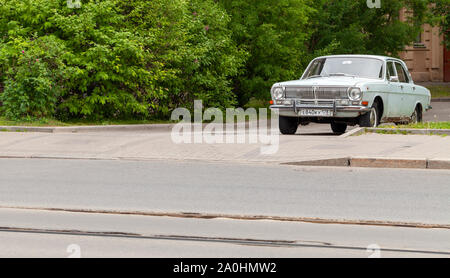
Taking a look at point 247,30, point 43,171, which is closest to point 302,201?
point 43,171

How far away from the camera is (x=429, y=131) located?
16359 mm

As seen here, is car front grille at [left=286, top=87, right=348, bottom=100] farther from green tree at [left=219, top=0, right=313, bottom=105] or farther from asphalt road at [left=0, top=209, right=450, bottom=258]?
asphalt road at [left=0, top=209, right=450, bottom=258]

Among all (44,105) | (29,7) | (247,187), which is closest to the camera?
(247,187)

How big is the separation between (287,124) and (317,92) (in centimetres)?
118

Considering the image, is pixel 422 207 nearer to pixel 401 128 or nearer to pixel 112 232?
pixel 112 232

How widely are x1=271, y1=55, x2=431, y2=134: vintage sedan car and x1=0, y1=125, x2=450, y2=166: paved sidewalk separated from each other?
1060 millimetres

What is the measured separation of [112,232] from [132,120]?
14.6m

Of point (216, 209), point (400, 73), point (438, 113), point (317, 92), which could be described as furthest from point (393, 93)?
point (438, 113)

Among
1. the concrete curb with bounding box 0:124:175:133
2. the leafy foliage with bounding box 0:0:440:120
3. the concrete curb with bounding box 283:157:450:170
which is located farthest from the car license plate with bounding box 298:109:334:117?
the leafy foliage with bounding box 0:0:440:120

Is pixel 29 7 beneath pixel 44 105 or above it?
above

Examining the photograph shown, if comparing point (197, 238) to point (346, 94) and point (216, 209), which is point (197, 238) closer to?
point (216, 209)

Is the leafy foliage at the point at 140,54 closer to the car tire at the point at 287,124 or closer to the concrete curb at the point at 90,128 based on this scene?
the concrete curb at the point at 90,128

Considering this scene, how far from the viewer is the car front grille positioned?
16.5 m

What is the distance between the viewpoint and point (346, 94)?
16.5m
